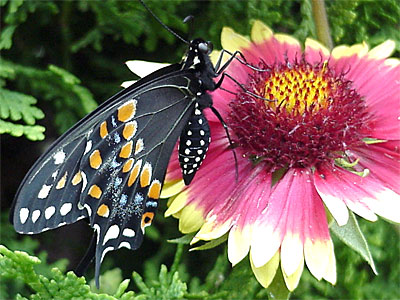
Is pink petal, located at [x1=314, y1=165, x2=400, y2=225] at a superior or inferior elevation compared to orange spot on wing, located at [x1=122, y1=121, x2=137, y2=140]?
inferior

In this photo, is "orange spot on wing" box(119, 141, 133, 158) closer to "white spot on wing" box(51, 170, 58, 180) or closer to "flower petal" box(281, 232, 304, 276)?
"white spot on wing" box(51, 170, 58, 180)

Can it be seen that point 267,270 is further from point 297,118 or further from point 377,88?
point 377,88

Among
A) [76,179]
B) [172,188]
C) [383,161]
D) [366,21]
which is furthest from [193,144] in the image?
[366,21]

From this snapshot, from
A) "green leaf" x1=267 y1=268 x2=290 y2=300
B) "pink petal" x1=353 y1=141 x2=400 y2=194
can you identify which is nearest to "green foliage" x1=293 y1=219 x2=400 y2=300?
"pink petal" x1=353 y1=141 x2=400 y2=194

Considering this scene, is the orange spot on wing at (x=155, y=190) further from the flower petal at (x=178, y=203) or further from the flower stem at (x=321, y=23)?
the flower stem at (x=321, y=23)

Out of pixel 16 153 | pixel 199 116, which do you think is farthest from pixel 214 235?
pixel 16 153

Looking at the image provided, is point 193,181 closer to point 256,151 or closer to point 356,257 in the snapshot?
point 256,151

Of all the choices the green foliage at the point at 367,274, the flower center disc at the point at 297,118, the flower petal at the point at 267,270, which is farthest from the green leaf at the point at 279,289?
the green foliage at the point at 367,274
